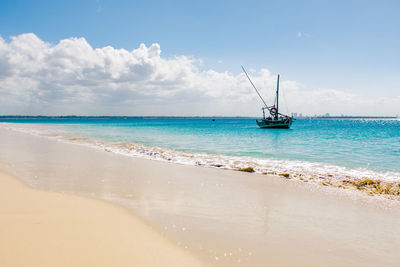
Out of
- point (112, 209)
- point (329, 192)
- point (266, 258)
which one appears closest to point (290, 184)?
point (329, 192)

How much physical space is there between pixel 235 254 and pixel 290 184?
6391mm

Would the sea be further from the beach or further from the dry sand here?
the dry sand

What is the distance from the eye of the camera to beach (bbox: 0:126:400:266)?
13.7ft

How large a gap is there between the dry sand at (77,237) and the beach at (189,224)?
0.06ft

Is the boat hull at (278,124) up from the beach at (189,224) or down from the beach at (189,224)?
up

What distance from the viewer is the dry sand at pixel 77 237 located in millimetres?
3930

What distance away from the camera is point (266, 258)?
421cm

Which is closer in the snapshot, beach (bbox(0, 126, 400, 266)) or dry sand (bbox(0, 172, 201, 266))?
dry sand (bbox(0, 172, 201, 266))

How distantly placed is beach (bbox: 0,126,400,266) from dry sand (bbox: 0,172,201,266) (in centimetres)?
2

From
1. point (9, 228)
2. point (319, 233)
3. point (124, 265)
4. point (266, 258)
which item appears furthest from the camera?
point (319, 233)

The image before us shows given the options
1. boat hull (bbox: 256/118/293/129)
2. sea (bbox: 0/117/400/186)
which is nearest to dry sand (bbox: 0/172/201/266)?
sea (bbox: 0/117/400/186)

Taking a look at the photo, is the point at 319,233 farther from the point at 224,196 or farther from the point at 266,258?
the point at 224,196

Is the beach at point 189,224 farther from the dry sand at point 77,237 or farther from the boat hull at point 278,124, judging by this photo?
the boat hull at point 278,124

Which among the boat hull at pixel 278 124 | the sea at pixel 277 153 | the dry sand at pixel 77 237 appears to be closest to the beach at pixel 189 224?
the dry sand at pixel 77 237
